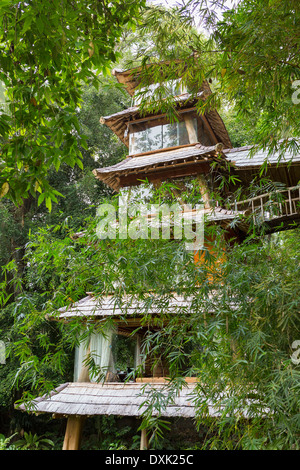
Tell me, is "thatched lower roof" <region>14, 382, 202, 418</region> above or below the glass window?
below

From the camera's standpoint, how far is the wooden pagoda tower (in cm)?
619

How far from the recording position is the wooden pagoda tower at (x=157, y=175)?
20.3ft

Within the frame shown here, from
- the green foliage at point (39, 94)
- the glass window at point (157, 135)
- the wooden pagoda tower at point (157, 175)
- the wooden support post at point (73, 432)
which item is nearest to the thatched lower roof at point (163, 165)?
the wooden pagoda tower at point (157, 175)

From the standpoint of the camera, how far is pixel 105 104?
41.7 feet

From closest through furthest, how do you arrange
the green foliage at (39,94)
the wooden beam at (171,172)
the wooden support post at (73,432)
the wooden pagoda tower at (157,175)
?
the green foliage at (39,94) < the wooden pagoda tower at (157,175) < the wooden support post at (73,432) < the wooden beam at (171,172)

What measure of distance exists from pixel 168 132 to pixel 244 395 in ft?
22.9

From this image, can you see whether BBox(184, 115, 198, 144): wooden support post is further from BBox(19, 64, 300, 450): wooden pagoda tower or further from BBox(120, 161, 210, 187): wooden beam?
BBox(120, 161, 210, 187): wooden beam

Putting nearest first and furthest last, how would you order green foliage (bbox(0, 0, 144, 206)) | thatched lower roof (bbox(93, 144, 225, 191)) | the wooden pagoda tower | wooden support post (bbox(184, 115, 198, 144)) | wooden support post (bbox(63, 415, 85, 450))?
green foliage (bbox(0, 0, 144, 206)), the wooden pagoda tower, wooden support post (bbox(63, 415, 85, 450)), thatched lower roof (bbox(93, 144, 225, 191)), wooden support post (bbox(184, 115, 198, 144))

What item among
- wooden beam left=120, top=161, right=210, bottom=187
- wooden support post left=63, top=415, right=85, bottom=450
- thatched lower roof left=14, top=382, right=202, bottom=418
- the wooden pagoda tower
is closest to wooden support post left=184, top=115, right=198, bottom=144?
the wooden pagoda tower

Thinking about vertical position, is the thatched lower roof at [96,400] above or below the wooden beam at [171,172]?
below

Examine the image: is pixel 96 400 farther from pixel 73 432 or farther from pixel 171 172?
pixel 171 172

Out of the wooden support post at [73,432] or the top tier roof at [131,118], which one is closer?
the wooden support post at [73,432]

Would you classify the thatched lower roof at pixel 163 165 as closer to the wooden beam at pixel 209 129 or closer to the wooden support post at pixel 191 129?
the wooden support post at pixel 191 129
